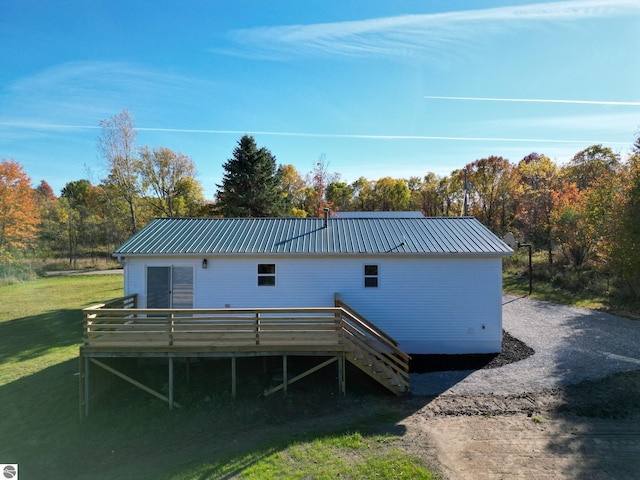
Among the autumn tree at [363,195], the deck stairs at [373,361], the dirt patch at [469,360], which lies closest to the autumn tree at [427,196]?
the autumn tree at [363,195]

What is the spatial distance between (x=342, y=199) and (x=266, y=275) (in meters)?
34.9

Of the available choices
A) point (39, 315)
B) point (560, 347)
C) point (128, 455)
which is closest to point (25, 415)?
point (128, 455)

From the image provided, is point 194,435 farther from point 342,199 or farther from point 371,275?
point 342,199

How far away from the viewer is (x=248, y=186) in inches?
1184

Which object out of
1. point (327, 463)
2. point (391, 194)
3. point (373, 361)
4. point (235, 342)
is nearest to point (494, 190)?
point (391, 194)

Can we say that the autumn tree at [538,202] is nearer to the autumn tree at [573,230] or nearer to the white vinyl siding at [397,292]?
the autumn tree at [573,230]

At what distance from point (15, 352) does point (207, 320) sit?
871 cm

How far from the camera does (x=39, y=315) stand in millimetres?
17859

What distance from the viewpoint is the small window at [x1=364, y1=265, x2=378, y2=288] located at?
37.0 feet

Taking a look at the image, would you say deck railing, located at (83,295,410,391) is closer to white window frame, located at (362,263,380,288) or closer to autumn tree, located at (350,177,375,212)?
white window frame, located at (362,263,380,288)

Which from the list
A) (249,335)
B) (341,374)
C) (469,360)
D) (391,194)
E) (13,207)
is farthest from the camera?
(391,194)

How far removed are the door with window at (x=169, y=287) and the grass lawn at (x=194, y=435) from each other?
2.50m

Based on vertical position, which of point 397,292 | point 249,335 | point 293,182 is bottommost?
point 249,335

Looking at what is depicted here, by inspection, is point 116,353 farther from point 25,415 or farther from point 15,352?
point 15,352
